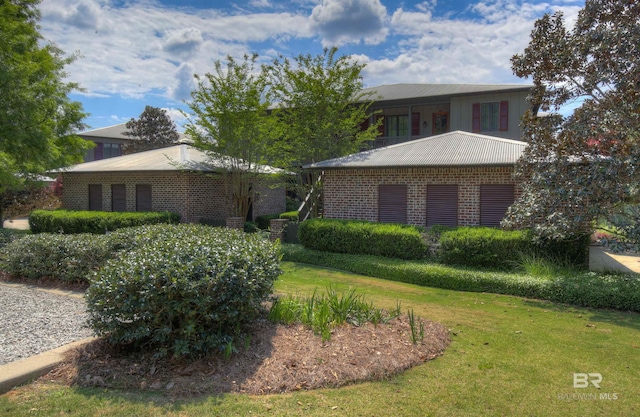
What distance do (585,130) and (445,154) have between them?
4634 millimetres

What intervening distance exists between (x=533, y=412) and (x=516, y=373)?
0.88 m

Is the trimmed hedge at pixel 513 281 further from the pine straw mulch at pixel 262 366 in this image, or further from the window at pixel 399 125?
the window at pixel 399 125

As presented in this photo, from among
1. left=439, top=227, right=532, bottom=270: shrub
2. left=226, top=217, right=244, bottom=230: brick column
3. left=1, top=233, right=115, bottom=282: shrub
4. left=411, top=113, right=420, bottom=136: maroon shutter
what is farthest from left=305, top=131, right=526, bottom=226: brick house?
left=411, top=113, right=420, bottom=136: maroon shutter

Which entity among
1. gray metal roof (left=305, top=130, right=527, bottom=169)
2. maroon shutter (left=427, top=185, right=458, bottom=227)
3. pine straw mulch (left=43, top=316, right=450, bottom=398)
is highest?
gray metal roof (left=305, top=130, right=527, bottom=169)

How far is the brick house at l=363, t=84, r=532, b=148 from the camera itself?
25.1m

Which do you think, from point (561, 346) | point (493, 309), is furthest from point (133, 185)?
point (561, 346)

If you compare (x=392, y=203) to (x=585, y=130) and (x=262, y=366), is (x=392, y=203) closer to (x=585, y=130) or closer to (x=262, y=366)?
(x=585, y=130)

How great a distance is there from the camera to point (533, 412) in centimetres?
390

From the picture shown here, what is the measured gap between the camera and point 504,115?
25.3 metres

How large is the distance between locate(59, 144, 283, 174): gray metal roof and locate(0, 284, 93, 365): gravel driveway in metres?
10.2

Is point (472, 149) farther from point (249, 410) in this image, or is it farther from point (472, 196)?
point (249, 410)

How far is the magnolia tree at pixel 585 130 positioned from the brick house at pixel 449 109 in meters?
14.3

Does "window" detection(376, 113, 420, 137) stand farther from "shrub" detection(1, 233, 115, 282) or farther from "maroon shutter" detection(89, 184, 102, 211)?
"shrub" detection(1, 233, 115, 282)

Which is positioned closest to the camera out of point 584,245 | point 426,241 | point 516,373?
point 516,373
